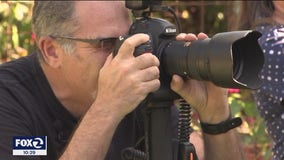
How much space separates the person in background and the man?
116 mm

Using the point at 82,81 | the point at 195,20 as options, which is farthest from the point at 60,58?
the point at 195,20

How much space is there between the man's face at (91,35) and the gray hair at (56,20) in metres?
0.02

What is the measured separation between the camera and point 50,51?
6.24 ft

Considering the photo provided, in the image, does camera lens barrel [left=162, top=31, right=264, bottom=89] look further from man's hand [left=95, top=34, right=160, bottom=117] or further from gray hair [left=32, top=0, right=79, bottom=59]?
gray hair [left=32, top=0, right=79, bottom=59]

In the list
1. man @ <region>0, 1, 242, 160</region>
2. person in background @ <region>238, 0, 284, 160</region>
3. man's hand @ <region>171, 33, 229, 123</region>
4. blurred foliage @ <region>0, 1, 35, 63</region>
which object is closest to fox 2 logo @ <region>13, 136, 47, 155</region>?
man @ <region>0, 1, 242, 160</region>

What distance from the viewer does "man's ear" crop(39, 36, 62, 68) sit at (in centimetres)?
189

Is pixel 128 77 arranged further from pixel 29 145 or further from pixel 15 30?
pixel 15 30

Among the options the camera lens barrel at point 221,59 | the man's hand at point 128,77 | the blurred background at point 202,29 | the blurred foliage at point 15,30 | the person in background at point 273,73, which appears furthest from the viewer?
the blurred foliage at point 15,30

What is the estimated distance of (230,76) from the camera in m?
1.40

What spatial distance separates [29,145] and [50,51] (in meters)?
0.30

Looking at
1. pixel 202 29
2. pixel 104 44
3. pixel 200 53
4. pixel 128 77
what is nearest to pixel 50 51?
pixel 104 44

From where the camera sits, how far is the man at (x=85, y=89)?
155cm

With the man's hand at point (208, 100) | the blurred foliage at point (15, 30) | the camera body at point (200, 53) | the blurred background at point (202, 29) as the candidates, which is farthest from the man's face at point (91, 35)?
the blurred foliage at point (15, 30)

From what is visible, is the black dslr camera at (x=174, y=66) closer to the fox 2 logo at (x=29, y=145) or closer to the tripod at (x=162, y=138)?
A: the tripod at (x=162, y=138)
